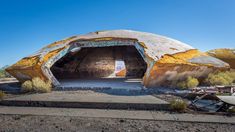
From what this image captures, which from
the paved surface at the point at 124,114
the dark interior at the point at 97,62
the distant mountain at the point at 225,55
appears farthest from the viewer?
the dark interior at the point at 97,62

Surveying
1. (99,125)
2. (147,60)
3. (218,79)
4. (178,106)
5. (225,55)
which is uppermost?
(225,55)

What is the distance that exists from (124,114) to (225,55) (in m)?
11.3

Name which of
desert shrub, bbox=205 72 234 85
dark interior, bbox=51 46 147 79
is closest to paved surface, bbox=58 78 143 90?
desert shrub, bbox=205 72 234 85

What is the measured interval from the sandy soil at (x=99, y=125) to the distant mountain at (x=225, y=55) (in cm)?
1043

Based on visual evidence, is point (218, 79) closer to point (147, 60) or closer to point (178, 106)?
point (147, 60)

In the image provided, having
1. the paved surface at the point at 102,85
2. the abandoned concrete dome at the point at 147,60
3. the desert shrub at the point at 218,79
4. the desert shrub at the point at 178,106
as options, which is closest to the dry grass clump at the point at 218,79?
the desert shrub at the point at 218,79

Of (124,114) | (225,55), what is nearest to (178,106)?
(124,114)

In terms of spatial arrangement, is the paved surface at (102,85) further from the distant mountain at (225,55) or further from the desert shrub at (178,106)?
the distant mountain at (225,55)

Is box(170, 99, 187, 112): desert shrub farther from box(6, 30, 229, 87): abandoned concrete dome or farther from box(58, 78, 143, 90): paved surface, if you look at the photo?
box(58, 78, 143, 90): paved surface

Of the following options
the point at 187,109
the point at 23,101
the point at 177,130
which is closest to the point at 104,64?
the point at 23,101

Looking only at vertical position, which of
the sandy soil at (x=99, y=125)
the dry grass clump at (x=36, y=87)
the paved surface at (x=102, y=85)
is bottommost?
the sandy soil at (x=99, y=125)

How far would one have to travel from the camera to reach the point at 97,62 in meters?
16.2

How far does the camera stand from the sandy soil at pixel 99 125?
335cm

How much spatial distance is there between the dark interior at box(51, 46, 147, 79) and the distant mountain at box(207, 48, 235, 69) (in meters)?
5.91
